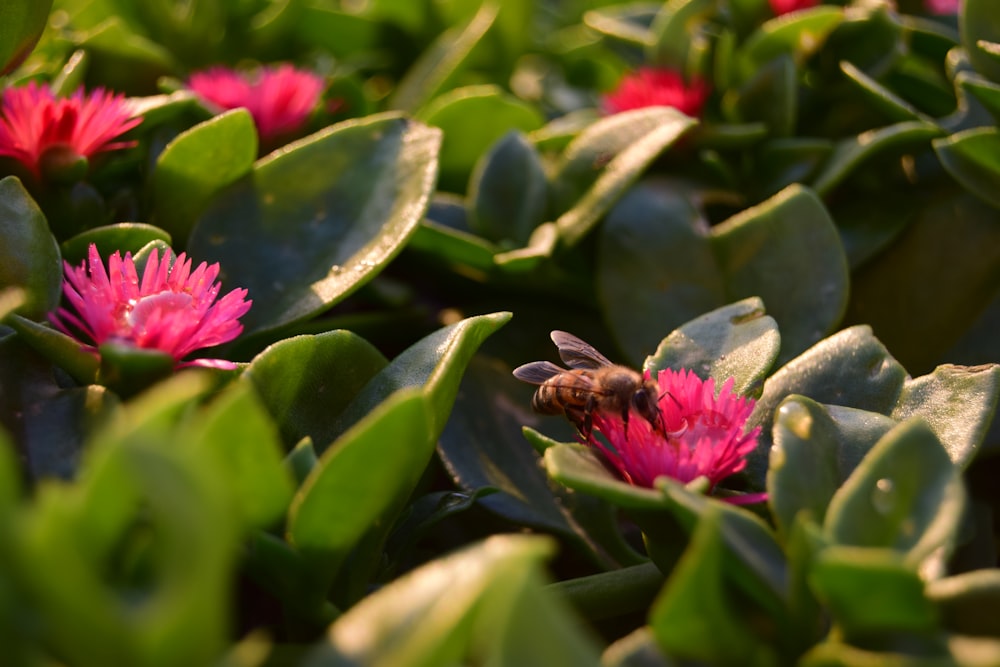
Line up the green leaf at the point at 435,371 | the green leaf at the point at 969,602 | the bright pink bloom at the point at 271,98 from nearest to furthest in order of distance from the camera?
the green leaf at the point at 969,602
the green leaf at the point at 435,371
the bright pink bloom at the point at 271,98

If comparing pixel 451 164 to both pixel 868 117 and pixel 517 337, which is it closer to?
pixel 517 337

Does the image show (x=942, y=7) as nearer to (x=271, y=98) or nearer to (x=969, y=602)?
(x=271, y=98)

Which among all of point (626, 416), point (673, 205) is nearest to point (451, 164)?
point (673, 205)

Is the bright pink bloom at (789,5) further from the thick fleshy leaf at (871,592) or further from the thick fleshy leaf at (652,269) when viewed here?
the thick fleshy leaf at (871,592)

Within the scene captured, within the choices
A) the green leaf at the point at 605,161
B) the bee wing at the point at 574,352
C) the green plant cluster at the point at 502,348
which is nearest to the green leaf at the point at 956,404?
the green plant cluster at the point at 502,348

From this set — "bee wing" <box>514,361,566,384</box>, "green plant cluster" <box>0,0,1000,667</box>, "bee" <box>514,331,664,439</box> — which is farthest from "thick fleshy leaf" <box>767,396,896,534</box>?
"bee wing" <box>514,361,566,384</box>
